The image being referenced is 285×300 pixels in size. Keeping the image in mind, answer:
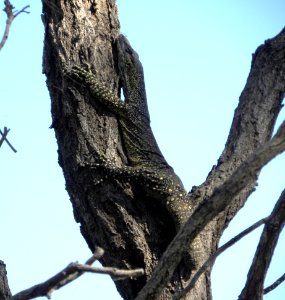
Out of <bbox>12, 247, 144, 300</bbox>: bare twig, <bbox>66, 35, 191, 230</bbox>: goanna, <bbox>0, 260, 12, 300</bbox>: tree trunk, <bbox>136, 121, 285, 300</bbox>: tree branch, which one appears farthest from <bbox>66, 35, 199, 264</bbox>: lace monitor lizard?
<bbox>12, 247, 144, 300</bbox>: bare twig

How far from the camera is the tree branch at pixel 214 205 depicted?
314 cm

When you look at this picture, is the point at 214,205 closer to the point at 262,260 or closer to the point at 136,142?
the point at 262,260

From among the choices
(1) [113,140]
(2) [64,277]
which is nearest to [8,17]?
(2) [64,277]

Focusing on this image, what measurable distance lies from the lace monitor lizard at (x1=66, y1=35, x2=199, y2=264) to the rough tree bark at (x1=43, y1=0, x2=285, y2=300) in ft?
0.29

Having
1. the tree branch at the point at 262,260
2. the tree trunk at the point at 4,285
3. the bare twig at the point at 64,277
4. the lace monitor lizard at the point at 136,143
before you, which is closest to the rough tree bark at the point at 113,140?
the lace monitor lizard at the point at 136,143

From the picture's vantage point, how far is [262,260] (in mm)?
3543

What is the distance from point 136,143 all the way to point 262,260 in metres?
2.70

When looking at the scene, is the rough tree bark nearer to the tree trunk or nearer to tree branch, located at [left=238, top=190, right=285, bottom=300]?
tree branch, located at [left=238, top=190, right=285, bottom=300]

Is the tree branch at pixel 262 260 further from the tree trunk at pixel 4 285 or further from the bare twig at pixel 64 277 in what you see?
the tree trunk at pixel 4 285

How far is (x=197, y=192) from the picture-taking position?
18.4 ft

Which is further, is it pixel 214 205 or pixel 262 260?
pixel 262 260

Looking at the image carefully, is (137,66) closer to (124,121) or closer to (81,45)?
(124,121)

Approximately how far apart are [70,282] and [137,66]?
191 inches

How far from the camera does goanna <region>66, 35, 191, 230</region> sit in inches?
217
